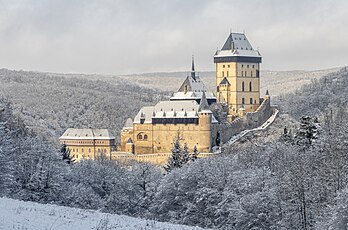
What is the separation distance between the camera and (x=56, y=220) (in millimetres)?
24422

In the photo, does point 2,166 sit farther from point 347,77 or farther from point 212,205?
point 347,77

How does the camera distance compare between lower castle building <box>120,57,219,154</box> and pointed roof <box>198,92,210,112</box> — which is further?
pointed roof <box>198,92,210,112</box>

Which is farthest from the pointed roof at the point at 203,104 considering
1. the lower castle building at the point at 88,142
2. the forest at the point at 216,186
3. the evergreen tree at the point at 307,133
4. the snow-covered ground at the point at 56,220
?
the snow-covered ground at the point at 56,220

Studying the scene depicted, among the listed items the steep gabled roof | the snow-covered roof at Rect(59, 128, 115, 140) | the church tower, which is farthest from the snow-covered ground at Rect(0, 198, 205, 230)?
the church tower

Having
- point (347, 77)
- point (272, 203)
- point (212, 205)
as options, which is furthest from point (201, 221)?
point (347, 77)

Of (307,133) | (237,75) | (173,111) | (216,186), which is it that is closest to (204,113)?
(173,111)

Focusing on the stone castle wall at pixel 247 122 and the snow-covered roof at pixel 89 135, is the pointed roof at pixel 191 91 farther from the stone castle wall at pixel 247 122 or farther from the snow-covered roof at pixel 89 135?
the snow-covered roof at pixel 89 135

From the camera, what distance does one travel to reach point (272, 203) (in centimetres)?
4272

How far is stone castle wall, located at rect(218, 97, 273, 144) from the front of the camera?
114 m

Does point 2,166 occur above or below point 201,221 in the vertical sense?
above

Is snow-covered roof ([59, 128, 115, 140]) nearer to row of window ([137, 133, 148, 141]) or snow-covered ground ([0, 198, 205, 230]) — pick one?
row of window ([137, 133, 148, 141])

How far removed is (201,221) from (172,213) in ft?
8.74

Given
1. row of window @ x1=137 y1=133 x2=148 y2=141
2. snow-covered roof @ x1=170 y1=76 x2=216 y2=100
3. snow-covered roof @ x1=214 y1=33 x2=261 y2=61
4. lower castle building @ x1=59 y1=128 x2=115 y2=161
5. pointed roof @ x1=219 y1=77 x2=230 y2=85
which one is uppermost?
snow-covered roof @ x1=214 y1=33 x2=261 y2=61

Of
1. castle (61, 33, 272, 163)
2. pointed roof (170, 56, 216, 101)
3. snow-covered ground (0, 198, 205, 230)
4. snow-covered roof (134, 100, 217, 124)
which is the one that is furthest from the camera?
pointed roof (170, 56, 216, 101)
